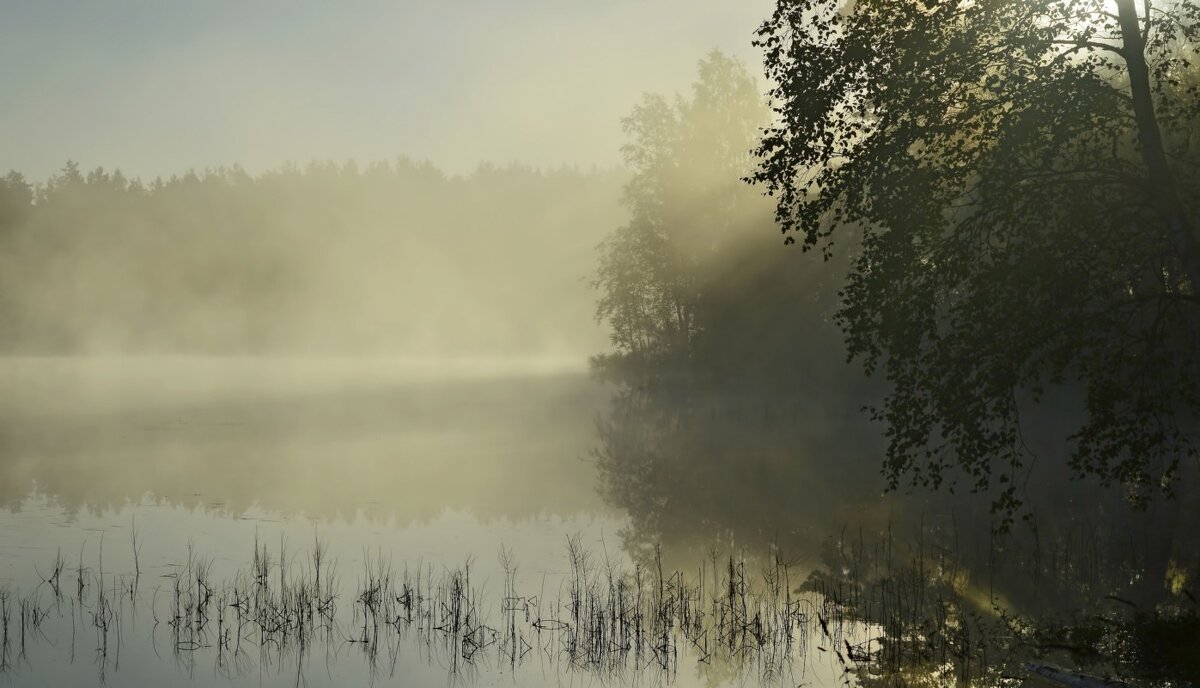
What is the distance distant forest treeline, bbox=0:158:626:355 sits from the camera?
12075 cm

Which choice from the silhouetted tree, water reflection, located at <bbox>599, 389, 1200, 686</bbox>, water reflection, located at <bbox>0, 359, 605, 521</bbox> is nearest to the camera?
water reflection, located at <bbox>599, 389, 1200, 686</bbox>

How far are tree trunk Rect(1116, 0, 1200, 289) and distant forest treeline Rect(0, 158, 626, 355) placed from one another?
113980 mm

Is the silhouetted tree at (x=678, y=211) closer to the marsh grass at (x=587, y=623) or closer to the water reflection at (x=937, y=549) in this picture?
the water reflection at (x=937, y=549)

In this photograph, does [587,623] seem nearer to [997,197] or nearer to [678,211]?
[997,197]

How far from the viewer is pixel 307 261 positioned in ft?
481

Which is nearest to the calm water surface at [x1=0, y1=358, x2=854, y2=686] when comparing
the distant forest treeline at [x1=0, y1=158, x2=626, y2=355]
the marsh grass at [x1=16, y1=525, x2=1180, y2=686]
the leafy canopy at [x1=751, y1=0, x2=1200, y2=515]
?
the marsh grass at [x1=16, y1=525, x2=1180, y2=686]

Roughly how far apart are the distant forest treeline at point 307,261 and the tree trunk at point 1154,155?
114 meters

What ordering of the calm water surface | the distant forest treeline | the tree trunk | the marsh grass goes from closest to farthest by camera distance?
the marsh grass, the calm water surface, the tree trunk, the distant forest treeline

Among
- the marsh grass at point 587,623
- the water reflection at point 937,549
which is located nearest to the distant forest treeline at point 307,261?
the water reflection at point 937,549

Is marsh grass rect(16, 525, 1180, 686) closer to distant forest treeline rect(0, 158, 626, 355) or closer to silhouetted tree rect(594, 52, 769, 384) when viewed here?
silhouetted tree rect(594, 52, 769, 384)

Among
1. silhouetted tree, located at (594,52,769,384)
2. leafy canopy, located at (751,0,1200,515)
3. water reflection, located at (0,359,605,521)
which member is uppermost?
silhouetted tree, located at (594,52,769,384)

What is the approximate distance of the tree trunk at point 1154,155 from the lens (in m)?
12.7

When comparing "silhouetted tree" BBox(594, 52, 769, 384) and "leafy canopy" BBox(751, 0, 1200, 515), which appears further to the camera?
"silhouetted tree" BBox(594, 52, 769, 384)

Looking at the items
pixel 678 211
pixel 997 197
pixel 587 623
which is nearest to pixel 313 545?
pixel 587 623
